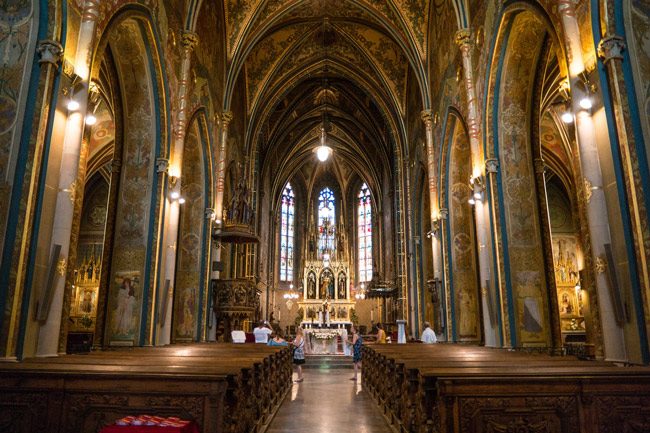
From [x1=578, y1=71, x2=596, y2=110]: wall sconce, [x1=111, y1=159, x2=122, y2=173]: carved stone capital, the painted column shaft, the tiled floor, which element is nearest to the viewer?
[x1=578, y1=71, x2=596, y2=110]: wall sconce

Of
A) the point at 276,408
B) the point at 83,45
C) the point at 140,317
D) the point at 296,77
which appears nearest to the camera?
the point at 83,45

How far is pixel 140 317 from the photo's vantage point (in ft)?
32.4

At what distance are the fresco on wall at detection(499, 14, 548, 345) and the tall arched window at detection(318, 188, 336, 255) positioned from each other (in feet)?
76.6

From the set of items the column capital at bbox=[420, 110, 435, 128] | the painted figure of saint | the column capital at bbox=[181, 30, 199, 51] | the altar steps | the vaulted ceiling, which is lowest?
the altar steps

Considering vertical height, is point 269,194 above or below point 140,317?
above

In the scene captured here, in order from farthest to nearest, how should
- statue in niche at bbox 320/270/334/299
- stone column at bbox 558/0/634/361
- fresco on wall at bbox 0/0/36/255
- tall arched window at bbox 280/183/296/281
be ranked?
1. tall arched window at bbox 280/183/296/281
2. statue in niche at bbox 320/270/334/299
3. fresco on wall at bbox 0/0/36/255
4. stone column at bbox 558/0/634/361

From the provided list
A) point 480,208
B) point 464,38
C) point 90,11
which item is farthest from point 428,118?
point 90,11

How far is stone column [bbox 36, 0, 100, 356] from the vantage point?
20.0 ft

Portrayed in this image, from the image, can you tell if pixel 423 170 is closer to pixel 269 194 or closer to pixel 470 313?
pixel 470 313

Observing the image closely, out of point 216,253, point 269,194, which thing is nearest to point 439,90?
point 216,253

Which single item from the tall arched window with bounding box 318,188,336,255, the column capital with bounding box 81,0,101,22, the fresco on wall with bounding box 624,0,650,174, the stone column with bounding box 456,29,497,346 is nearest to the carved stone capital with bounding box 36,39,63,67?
the column capital with bounding box 81,0,101,22

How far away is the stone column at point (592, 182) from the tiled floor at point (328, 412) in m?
3.07

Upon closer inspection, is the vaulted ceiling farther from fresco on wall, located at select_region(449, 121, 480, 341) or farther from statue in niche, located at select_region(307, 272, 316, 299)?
statue in niche, located at select_region(307, 272, 316, 299)

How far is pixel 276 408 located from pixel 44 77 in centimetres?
607
